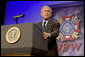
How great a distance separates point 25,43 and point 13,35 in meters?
0.10

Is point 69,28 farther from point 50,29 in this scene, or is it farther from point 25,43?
point 25,43

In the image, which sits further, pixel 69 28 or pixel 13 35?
pixel 69 28

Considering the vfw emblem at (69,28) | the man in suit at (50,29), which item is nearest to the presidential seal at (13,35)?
the man in suit at (50,29)

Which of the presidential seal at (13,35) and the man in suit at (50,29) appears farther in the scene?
the man in suit at (50,29)

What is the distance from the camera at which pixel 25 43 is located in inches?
34.3

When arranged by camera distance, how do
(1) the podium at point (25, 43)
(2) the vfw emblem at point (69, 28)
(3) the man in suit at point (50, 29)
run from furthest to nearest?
(2) the vfw emblem at point (69, 28) < (3) the man in suit at point (50, 29) < (1) the podium at point (25, 43)

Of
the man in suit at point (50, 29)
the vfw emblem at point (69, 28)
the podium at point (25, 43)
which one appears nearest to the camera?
the podium at point (25, 43)

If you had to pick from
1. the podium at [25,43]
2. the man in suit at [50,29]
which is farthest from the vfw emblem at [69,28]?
the podium at [25,43]

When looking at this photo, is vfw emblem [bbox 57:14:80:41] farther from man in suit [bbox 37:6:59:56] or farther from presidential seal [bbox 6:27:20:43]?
presidential seal [bbox 6:27:20:43]

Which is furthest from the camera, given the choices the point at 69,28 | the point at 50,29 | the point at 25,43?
the point at 69,28

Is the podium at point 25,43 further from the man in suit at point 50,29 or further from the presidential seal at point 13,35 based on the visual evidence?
the man in suit at point 50,29

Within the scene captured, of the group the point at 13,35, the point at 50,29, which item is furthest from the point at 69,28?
the point at 13,35

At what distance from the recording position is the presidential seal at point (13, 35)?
91cm

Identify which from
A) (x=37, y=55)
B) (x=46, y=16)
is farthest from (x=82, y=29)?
(x=37, y=55)
